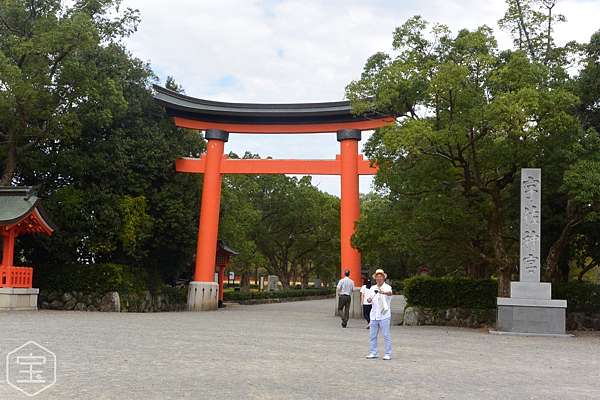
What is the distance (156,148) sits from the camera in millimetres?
23250

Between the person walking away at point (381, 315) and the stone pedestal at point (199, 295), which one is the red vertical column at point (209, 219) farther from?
the person walking away at point (381, 315)

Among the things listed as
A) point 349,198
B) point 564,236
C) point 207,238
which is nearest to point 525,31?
point 564,236

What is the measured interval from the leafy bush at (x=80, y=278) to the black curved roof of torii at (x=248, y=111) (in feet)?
21.3

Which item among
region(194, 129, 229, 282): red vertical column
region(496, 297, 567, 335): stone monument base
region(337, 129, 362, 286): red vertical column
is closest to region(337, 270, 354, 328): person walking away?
region(496, 297, 567, 335): stone monument base

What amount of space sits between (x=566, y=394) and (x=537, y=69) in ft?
33.7

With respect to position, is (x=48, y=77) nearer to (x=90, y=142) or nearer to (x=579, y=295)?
(x=90, y=142)

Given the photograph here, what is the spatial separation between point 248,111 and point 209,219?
14.1ft

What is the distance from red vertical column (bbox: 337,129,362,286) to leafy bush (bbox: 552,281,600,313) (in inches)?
286

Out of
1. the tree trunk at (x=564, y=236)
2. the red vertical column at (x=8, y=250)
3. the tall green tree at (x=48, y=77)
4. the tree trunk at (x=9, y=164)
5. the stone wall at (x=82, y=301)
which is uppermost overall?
the tall green tree at (x=48, y=77)

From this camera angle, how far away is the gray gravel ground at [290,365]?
22.0ft

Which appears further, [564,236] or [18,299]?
[18,299]

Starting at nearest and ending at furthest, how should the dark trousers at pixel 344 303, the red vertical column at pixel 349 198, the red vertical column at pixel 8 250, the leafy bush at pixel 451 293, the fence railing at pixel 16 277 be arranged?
the dark trousers at pixel 344 303
the leafy bush at pixel 451 293
the fence railing at pixel 16 277
the red vertical column at pixel 8 250
the red vertical column at pixel 349 198

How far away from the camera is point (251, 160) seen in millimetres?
24312

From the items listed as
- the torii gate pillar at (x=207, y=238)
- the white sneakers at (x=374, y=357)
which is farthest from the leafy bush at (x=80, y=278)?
the white sneakers at (x=374, y=357)
